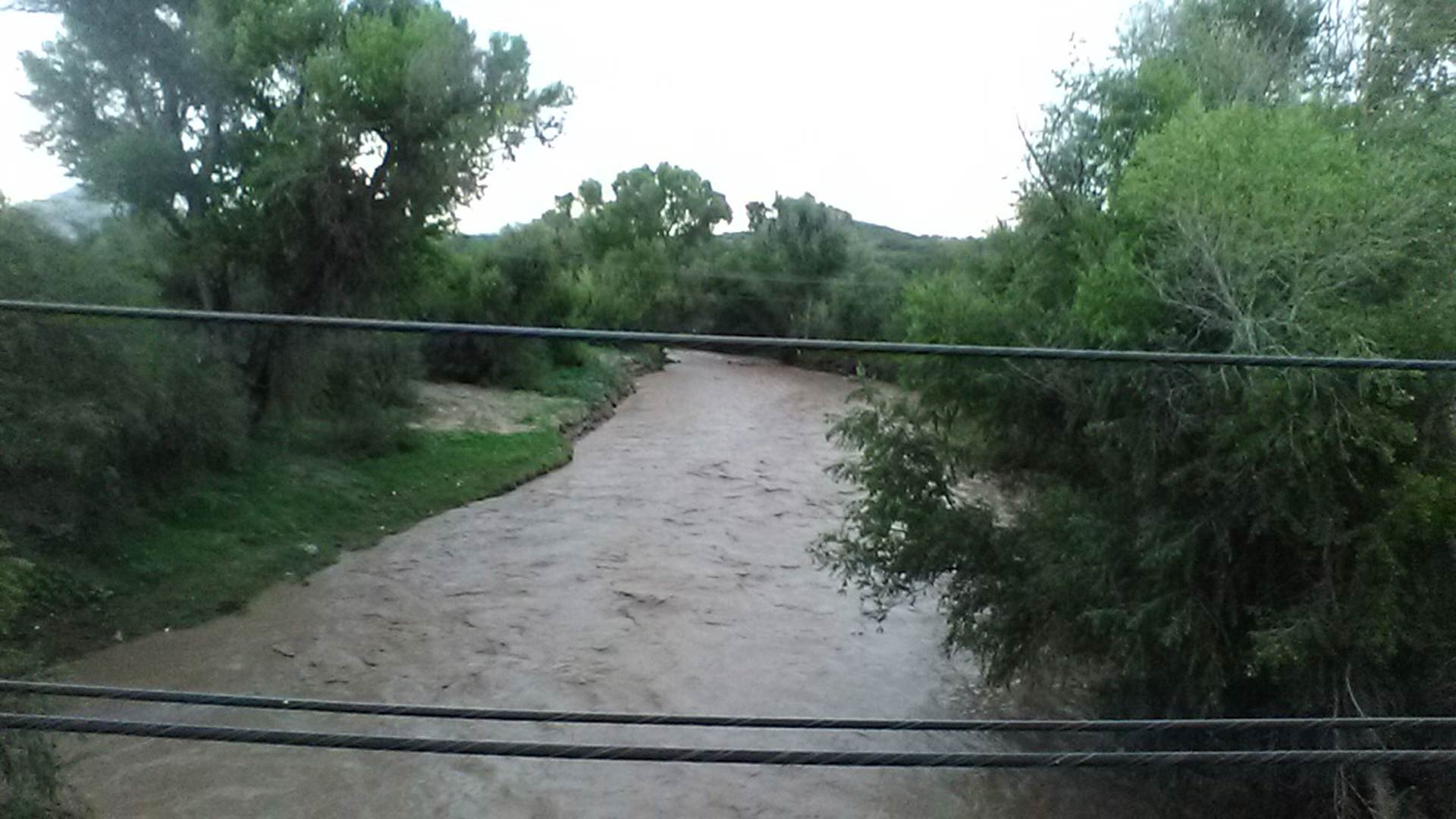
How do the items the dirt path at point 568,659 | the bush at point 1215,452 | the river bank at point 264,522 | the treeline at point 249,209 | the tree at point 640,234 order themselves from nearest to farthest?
1. the bush at point 1215,452
2. the dirt path at point 568,659
3. the river bank at point 264,522
4. the treeline at point 249,209
5. the tree at point 640,234

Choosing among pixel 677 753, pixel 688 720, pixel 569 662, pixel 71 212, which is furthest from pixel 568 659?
pixel 677 753

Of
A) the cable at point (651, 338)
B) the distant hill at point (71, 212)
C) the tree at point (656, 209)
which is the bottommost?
the cable at point (651, 338)

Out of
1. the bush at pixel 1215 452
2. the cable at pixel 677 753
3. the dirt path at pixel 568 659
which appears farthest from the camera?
the dirt path at pixel 568 659

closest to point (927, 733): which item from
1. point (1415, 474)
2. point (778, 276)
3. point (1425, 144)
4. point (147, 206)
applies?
point (1415, 474)

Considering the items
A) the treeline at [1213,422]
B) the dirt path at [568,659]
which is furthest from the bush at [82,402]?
the treeline at [1213,422]

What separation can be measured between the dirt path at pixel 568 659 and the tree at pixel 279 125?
4.25 m

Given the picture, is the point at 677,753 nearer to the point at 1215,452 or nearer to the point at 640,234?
the point at 1215,452

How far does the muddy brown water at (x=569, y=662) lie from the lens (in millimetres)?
8594

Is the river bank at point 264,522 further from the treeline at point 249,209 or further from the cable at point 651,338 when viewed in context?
the cable at point 651,338

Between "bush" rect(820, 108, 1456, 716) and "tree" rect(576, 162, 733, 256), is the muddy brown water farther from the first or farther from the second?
"tree" rect(576, 162, 733, 256)

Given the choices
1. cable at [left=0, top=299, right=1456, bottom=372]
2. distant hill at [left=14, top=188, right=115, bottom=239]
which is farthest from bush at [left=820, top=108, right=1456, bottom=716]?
distant hill at [left=14, top=188, right=115, bottom=239]

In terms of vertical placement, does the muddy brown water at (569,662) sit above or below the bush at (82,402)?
below

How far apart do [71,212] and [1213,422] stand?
1269cm

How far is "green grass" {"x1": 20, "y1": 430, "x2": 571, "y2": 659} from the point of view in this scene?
1130cm
